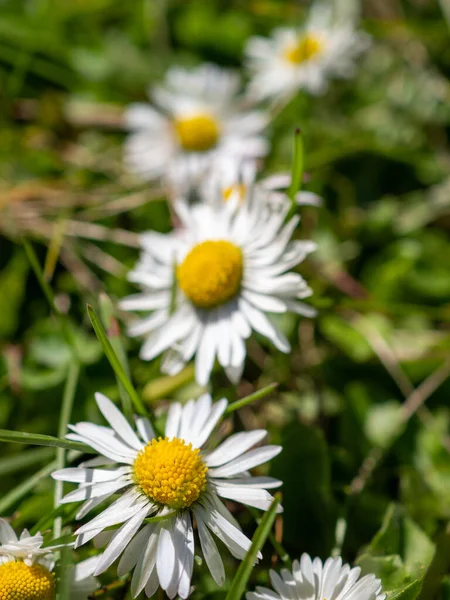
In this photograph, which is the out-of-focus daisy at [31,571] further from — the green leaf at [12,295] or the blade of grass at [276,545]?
the green leaf at [12,295]

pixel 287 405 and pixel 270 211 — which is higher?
pixel 270 211

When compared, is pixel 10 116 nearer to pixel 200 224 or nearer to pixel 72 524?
pixel 200 224

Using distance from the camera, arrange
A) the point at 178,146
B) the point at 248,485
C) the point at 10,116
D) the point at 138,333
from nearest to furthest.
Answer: the point at 248,485 → the point at 138,333 → the point at 178,146 → the point at 10,116

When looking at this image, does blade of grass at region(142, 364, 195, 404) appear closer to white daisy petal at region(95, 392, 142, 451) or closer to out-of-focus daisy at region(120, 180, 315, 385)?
out-of-focus daisy at region(120, 180, 315, 385)

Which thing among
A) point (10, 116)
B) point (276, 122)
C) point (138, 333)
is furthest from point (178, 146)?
point (138, 333)

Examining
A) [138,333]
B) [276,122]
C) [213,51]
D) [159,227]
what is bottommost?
[138,333]

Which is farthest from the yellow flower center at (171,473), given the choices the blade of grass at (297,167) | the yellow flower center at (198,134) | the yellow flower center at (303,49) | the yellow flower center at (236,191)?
the yellow flower center at (303,49)
